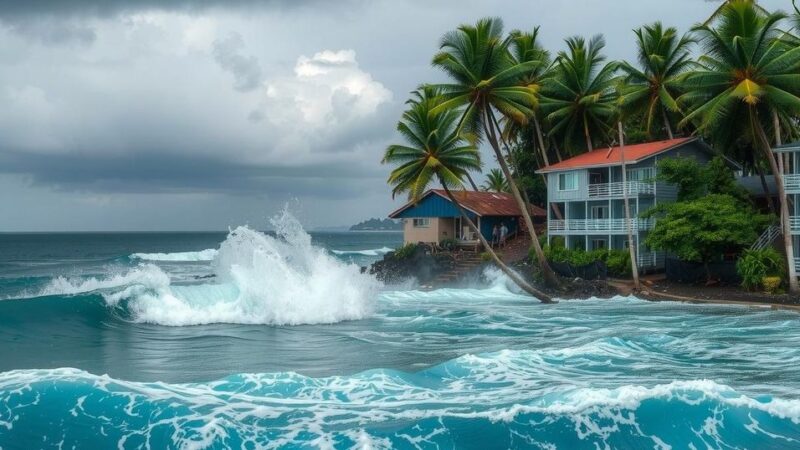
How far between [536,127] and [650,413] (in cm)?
3493

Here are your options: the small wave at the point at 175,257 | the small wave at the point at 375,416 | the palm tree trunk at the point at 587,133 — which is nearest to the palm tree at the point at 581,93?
the palm tree trunk at the point at 587,133

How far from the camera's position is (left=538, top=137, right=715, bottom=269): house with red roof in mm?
36688

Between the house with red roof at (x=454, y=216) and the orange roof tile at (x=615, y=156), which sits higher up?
the orange roof tile at (x=615, y=156)

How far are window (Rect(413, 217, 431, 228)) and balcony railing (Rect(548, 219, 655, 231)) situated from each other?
9.66m

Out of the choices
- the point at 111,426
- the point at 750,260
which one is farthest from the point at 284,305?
the point at 750,260

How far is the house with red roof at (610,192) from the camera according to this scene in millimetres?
36688

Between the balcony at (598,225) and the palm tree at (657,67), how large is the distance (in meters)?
6.02

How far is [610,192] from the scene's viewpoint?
3772cm

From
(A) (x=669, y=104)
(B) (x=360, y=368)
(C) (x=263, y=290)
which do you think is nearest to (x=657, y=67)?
(A) (x=669, y=104)

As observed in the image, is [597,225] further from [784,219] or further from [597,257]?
[784,219]

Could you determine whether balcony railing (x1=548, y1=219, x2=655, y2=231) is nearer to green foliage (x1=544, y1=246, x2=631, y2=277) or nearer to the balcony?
the balcony

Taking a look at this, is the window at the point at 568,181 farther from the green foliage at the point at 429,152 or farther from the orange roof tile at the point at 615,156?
the green foliage at the point at 429,152

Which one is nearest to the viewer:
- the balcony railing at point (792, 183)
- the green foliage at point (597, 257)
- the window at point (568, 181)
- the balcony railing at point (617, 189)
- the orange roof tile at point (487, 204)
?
the balcony railing at point (792, 183)

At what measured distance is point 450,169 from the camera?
3247 cm
